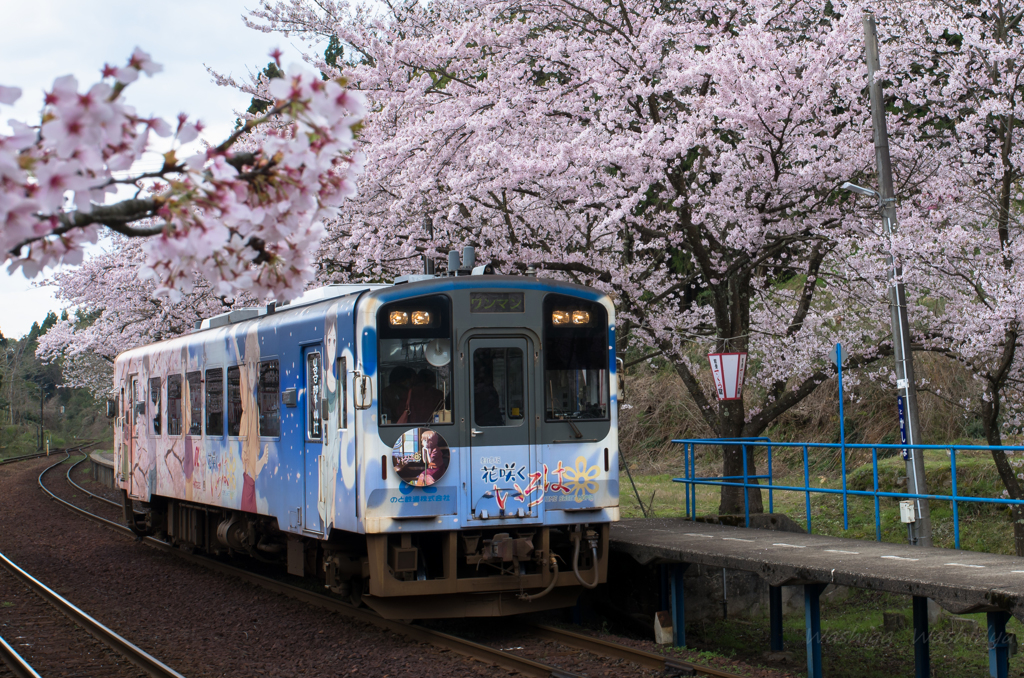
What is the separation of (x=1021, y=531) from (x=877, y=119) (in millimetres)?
5690

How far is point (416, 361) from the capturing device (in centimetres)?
856

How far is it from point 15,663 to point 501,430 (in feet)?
14.5

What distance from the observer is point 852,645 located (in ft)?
31.1

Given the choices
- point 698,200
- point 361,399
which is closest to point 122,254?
point 698,200

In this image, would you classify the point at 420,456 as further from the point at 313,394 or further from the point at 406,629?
the point at 406,629

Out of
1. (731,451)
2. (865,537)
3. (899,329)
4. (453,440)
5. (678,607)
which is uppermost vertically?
(899,329)

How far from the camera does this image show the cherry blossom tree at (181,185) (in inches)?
128

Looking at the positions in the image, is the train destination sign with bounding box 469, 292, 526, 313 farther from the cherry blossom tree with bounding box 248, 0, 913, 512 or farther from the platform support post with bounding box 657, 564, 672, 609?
the cherry blossom tree with bounding box 248, 0, 913, 512

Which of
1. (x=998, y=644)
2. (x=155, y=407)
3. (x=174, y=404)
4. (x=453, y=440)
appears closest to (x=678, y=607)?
(x=453, y=440)

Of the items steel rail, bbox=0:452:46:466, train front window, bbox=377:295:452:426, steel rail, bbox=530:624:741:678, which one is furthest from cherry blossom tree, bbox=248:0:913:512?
steel rail, bbox=0:452:46:466

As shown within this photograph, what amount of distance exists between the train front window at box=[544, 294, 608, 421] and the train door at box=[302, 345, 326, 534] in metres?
1.99

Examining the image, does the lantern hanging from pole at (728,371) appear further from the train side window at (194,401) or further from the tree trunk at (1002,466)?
the train side window at (194,401)

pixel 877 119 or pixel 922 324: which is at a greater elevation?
pixel 877 119

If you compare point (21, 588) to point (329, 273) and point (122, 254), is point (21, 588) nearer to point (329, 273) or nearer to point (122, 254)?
point (329, 273)
